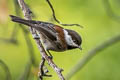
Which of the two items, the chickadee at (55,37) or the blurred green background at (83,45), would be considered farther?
the blurred green background at (83,45)

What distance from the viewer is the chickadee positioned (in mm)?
3625

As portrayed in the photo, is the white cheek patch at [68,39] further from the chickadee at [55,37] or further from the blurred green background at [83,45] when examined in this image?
the blurred green background at [83,45]

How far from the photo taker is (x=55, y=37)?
12.6 ft

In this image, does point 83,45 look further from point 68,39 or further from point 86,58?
point 68,39

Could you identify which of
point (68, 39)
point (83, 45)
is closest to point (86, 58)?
point (68, 39)

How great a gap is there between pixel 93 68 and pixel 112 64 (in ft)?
1.20

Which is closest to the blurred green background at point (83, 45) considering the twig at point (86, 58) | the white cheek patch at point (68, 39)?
the twig at point (86, 58)

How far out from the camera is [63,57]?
24.2 ft

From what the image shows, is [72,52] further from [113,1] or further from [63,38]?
[63,38]

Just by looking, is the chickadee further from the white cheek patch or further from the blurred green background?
the blurred green background

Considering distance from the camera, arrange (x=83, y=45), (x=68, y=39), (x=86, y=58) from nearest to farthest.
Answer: (x=68, y=39)
(x=86, y=58)
(x=83, y=45)

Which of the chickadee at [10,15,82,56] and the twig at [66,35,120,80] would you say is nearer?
the chickadee at [10,15,82,56]

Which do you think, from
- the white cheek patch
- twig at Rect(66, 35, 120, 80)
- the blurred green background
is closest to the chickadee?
the white cheek patch

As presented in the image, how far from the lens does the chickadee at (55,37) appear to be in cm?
362
